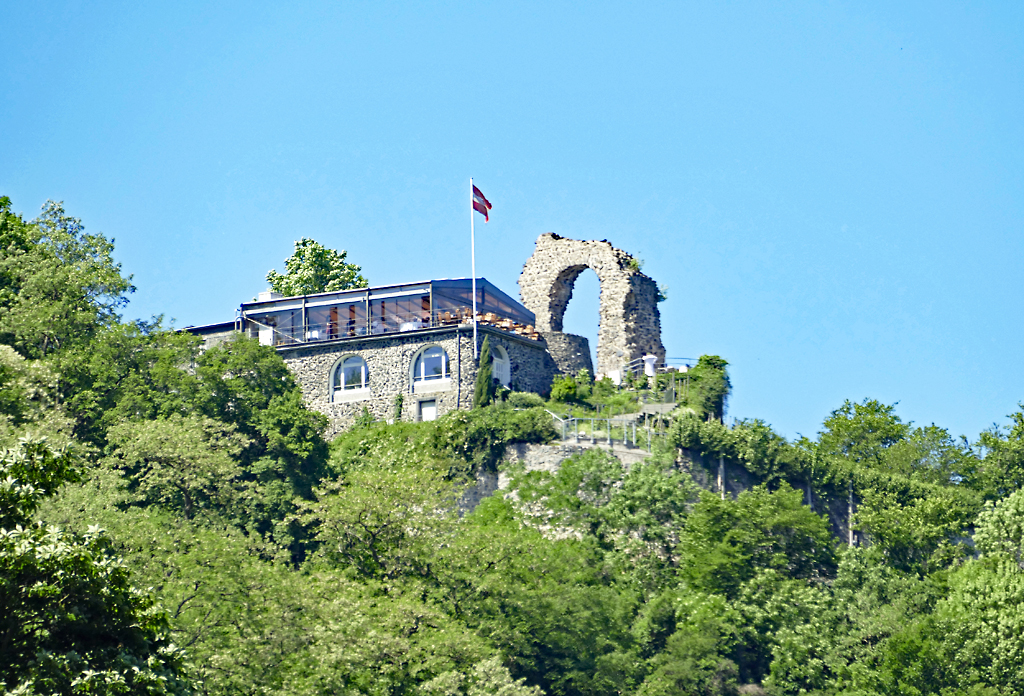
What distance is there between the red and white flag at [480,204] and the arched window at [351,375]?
8.50 m

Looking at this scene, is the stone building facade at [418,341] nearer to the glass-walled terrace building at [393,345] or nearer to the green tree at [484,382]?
the glass-walled terrace building at [393,345]

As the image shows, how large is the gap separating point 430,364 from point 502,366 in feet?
10.00

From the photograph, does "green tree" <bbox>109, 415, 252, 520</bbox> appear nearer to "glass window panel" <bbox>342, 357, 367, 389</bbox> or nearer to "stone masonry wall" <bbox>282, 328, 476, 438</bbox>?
"stone masonry wall" <bbox>282, 328, 476, 438</bbox>

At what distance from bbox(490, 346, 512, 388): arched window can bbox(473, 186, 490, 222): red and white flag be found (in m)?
6.60

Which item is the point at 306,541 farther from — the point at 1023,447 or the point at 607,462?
the point at 1023,447

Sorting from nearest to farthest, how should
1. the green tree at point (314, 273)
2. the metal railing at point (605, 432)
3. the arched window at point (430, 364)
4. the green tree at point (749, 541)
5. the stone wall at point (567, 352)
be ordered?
the green tree at point (749, 541)
the metal railing at point (605, 432)
the arched window at point (430, 364)
the stone wall at point (567, 352)
the green tree at point (314, 273)

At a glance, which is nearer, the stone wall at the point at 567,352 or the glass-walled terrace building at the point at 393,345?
the glass-walled terrace building at the point at 393,345

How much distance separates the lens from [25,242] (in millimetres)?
55031

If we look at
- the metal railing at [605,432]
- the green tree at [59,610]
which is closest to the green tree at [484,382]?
the metal railing at [605,432]

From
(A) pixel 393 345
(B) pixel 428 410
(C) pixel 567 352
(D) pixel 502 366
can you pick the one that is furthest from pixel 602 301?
(B) pixel 428 410

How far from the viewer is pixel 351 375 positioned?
54.6 m

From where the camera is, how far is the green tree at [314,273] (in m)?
66.1

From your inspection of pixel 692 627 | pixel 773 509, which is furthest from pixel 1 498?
pixel 773 509

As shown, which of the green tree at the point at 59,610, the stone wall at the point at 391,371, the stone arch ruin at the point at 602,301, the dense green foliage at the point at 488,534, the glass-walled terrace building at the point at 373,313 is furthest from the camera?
the stone arch ruin at the point at 602,301
